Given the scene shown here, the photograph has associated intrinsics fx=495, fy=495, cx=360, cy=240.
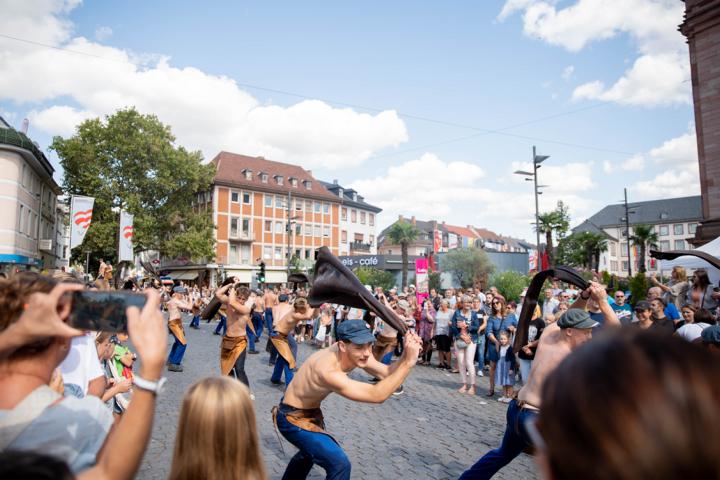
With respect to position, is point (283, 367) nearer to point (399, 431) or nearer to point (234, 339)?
point (234, 339)

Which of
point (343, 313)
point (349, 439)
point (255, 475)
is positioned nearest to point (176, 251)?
point (343, 313)

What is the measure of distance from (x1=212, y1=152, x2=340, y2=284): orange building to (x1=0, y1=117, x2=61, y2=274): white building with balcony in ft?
58.8

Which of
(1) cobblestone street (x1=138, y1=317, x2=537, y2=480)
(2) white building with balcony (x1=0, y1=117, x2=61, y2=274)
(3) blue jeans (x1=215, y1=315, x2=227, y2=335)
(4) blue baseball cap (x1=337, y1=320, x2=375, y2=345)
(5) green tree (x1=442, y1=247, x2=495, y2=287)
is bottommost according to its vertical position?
(1) cobblestone street (x1=138, y1=317, x2=537, y2=480)

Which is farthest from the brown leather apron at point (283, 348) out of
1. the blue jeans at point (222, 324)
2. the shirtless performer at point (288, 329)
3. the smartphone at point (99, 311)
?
the blue jeans at point (222, 324)

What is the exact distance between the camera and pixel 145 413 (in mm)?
1629

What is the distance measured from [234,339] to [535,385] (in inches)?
238

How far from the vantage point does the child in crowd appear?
955cm

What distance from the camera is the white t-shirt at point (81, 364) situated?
3.29m

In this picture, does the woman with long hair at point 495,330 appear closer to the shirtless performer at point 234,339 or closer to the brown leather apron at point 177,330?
the shirtless performer at point 234,339

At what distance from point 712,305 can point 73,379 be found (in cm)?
1017

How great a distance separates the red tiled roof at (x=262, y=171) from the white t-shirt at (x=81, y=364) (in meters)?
55.8

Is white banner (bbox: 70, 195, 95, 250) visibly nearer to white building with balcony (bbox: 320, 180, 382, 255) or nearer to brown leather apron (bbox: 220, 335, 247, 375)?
brown leather apron (bbox: 220, 335, 247, 375)

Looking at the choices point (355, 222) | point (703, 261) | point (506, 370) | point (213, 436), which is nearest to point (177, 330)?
point (506, 370)

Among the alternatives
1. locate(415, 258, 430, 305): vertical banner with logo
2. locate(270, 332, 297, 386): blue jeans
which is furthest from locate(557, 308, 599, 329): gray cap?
locate(415, 258, 430, 305): vertical banner with logo
